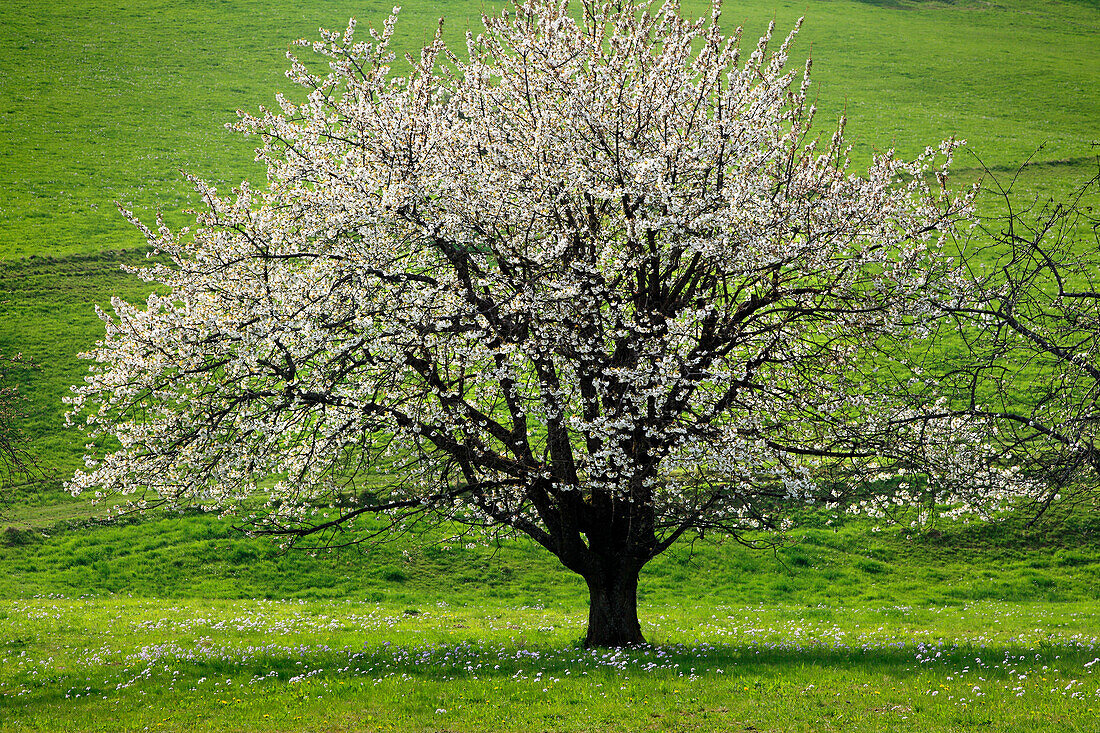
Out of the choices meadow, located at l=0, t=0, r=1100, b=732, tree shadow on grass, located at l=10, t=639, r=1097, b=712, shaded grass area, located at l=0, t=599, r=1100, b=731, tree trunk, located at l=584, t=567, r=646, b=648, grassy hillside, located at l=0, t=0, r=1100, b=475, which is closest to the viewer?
shaded grass area, located at l=0, t=599, r=1100, b=731

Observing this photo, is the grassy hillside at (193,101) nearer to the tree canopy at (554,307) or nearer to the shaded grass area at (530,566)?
the shaded grass area at (530,566)

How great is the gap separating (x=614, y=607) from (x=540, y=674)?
2.39m

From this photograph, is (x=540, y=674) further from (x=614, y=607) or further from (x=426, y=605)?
(x=426, y=605)

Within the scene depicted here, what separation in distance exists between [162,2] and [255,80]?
76.0 feet

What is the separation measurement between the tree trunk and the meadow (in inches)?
27.1

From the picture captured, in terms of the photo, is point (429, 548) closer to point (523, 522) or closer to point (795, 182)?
point (523, 522)

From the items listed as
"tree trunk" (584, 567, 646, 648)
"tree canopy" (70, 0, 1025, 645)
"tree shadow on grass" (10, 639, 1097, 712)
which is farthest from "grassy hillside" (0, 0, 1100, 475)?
"tree trunk" (584, 567, 646, 648)

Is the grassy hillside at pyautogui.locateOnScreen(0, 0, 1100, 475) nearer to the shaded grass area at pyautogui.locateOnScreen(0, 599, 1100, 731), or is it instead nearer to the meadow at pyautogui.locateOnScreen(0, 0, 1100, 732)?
the meadow at pyautogui.locateOnScreen(0, 0, 1100, 732)

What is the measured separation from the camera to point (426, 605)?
21.7 metres

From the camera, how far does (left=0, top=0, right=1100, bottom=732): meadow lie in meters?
10.8

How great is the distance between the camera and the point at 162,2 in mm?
76688

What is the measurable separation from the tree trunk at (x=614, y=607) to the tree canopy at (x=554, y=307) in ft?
0.14

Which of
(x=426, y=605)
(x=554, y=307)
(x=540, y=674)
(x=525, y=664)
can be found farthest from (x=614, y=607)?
(x=426, y=605)

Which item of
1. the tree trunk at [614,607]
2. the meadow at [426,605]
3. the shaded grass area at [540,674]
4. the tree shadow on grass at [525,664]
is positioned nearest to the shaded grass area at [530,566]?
the meadow at [426,605]
